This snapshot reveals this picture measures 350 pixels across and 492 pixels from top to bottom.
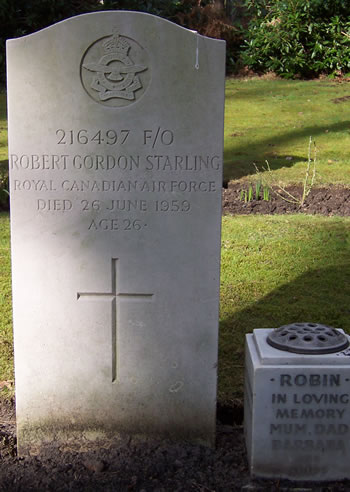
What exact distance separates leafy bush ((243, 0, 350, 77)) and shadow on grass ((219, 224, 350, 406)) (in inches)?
480

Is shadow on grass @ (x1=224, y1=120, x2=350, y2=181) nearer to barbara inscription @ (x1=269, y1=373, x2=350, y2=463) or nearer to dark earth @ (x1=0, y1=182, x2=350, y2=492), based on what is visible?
dark earth @ (x1=0, y1=182, x2=350, y2=492)

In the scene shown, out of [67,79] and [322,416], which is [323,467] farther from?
[67,79]

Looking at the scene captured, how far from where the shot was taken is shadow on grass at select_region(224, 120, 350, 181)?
9026 mm

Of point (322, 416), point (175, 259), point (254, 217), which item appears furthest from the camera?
point (254, 217)

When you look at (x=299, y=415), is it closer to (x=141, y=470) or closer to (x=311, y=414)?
(x=311, y=414)

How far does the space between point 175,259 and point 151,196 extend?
1.08 ft

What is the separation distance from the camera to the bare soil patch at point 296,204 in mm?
7250

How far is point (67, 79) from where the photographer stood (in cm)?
295

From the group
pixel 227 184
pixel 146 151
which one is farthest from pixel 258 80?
pixel 146 151

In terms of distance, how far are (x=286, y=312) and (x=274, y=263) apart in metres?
0.99

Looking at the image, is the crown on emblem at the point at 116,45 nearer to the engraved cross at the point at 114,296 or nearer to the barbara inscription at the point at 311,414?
the engraved cross at the point at 114,296

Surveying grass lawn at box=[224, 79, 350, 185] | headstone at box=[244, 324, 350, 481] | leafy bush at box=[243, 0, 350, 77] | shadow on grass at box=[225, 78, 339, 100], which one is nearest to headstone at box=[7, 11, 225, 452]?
headstone at box=[244, 324, 350, 481]

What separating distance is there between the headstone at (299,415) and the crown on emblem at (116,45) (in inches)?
60.5

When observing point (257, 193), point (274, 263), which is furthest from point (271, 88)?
point (274, 263)
